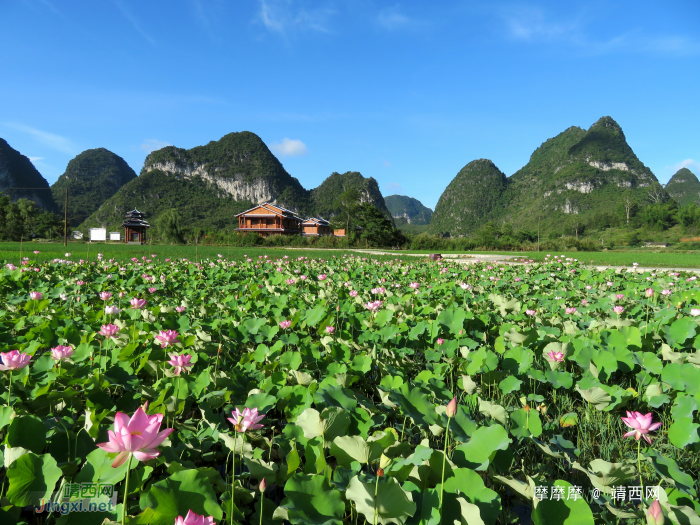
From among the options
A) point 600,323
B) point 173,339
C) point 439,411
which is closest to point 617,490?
point 439,411

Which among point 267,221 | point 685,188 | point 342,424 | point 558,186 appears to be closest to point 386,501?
Result: point 342,424

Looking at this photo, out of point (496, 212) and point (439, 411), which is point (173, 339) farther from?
point (496, 212)

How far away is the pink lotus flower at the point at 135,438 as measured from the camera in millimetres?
631

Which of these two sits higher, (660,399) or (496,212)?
(496,212)

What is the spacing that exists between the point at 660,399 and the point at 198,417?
5.96 ft

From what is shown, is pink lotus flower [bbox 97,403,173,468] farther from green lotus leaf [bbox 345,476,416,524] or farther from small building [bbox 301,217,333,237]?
small building [bbox 301,217,333,237]

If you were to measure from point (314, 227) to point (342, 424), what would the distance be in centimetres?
4637

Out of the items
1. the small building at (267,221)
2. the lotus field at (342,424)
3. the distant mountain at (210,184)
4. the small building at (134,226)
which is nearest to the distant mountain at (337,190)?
the distant mountain at (210,184)

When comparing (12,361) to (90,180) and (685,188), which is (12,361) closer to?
(90,180)

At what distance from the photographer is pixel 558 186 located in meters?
84.1

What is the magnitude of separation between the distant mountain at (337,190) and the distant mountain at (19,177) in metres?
56.5

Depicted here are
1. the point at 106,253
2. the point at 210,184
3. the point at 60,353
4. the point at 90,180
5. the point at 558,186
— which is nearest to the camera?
the point at 60,353

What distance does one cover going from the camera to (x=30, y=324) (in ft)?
6.98

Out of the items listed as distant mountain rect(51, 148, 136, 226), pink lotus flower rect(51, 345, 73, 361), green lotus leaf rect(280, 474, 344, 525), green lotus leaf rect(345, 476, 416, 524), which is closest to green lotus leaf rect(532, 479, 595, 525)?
green lotus leaf rect(345, 476, 416, 524)
